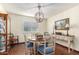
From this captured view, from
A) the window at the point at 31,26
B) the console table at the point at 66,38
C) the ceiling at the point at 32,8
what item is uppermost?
the ceiling at the point at 32,8

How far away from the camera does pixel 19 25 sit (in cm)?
181

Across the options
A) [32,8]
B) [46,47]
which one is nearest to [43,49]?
[46,47]

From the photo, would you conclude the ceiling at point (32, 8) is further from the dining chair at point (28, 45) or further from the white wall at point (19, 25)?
the dining chair at point (28, 45)

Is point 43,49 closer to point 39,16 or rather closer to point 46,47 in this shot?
point 46,47

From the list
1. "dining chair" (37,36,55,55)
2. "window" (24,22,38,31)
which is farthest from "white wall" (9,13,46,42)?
"dining chair" (37,36,55,55)

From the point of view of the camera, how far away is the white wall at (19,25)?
1.78 metres

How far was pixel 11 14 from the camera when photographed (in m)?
1.77

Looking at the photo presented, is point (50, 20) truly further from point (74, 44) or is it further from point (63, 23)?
point (74, 44)

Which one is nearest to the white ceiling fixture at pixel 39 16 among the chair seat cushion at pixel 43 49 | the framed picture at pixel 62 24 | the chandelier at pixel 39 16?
the chandelier at pixel 39 16

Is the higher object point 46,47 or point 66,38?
point 66,38

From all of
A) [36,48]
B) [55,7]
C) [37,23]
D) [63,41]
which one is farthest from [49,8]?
[36,48]

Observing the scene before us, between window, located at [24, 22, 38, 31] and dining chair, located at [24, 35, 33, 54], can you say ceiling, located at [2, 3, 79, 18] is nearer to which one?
window, located at [24, 22, 38, 31]

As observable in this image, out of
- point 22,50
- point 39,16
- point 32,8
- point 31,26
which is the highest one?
point 32,8

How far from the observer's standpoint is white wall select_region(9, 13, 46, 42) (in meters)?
1.78
